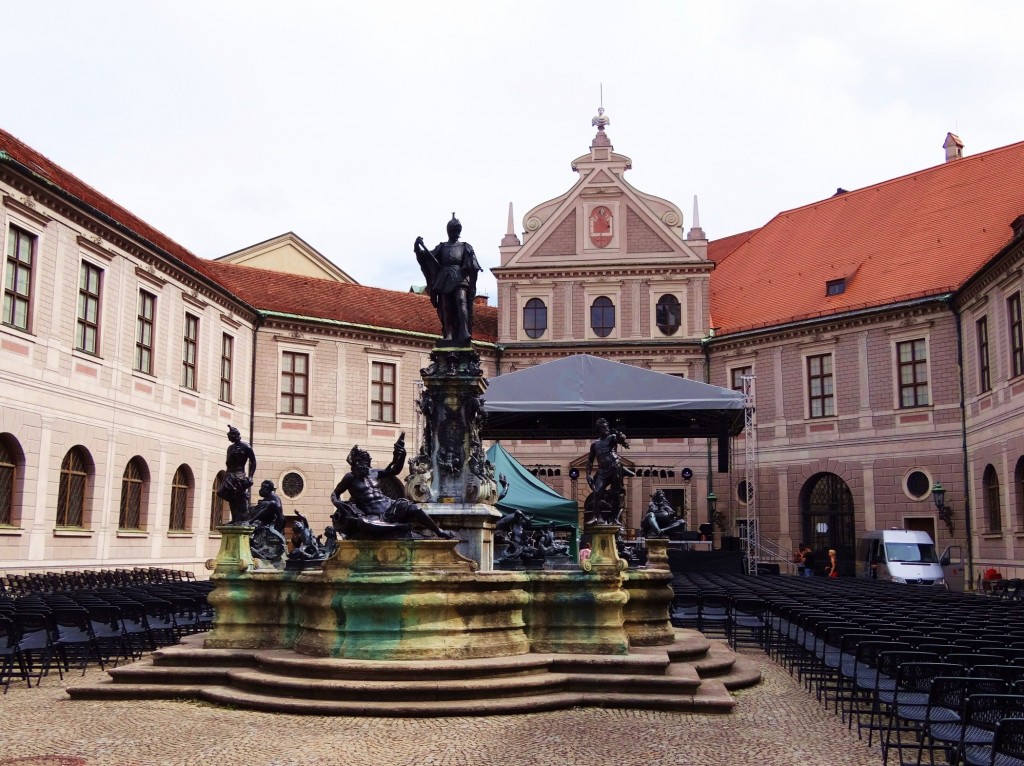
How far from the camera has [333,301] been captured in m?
36.5

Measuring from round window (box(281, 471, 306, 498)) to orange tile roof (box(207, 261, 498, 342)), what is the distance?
17.6 feet

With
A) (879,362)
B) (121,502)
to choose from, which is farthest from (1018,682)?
(879,362)

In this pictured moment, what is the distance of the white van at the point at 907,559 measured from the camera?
27.6m

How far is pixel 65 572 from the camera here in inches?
892

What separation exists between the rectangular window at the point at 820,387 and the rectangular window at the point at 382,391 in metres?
13.9

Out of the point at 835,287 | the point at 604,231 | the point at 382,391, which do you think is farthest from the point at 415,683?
the point at 604,231

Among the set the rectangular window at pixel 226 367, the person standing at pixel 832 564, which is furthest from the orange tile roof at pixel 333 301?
the person standing at pixel 832 564

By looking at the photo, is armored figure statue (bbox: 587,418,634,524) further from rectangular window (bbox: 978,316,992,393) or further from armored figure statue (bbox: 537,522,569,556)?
rectangular window (bbox: 978,316,992,393)

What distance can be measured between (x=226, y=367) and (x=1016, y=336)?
73.7 ft

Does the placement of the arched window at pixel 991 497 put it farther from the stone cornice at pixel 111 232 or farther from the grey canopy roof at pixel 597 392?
the stone cornice at pixel 111 232

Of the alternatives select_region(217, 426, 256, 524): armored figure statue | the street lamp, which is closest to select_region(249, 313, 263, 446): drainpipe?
select_region(217, 426, 256, 524): armored figure statue

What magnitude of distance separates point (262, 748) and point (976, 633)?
258 inches

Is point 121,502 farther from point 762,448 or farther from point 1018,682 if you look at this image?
point 1018,682

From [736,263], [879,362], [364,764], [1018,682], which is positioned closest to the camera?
[1018,682]
